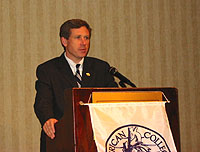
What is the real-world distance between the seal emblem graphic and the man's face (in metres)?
1.13

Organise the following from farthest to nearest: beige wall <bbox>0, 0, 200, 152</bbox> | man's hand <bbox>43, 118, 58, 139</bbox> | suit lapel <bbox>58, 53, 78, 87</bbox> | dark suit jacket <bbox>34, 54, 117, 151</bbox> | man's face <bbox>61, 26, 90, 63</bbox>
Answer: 1. beige wall <bbox>0, 0, 200, 152</bbox>
2. man's face <bbox>61, 26, 90, 63</bbox>
3. suit lapel <bbox>58, 53, 78, 87</bbox>
4. dark suit jacket <bbox>34, 54, 117, 151</bbox>
5. man's hand <bbox>43, 118, 58, 139</bbox>

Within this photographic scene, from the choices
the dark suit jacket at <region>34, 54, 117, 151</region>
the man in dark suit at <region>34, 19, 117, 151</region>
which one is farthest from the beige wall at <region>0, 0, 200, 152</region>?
the dark suit jacket at <region>34, 54, 117, 151</region>

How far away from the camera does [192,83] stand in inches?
176

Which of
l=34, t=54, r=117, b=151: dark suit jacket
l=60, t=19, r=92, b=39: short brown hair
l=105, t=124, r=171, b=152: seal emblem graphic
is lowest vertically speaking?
l=105, t=124, r=171, b=152: seal emblem graphic

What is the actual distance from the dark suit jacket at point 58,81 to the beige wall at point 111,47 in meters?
0.98

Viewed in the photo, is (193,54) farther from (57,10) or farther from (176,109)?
(176,109)

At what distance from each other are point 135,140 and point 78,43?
124 centimetres

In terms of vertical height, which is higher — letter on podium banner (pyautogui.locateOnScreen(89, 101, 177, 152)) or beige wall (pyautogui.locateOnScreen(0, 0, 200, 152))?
beige wall (pyautogui.locateOnScreen(0, 0, 200, 152))

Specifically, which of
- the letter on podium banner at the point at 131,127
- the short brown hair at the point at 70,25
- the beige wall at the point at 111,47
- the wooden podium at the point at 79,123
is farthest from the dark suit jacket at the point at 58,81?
the beige wall at the point at 111,47

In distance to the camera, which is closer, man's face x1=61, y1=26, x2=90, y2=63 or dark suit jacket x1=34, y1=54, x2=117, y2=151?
dark suit jacket x1=34, y1=54, x2=117, y2=151

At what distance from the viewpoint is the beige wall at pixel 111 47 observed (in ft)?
12.5

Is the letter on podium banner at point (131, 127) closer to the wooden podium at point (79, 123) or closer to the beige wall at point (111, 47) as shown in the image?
the wooden podium at point (79, 123)

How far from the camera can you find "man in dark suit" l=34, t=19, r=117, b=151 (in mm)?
2719

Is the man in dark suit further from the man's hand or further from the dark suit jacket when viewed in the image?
the man's hand
